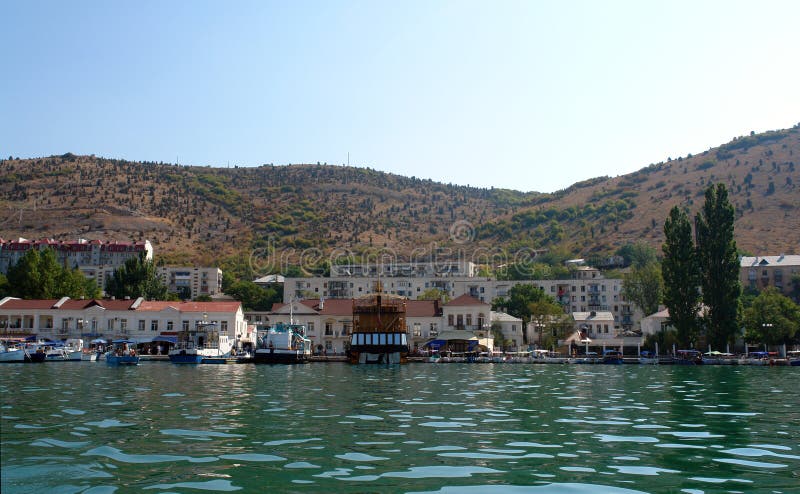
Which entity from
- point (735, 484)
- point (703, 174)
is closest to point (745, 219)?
point (703, 174)

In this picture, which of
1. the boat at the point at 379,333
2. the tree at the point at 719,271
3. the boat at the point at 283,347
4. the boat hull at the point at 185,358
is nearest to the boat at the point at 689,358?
the tree at the point at 719,271

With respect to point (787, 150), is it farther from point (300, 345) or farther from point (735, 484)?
point (735, 484)

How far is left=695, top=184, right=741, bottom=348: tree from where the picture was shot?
232 feet

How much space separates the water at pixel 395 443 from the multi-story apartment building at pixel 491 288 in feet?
325

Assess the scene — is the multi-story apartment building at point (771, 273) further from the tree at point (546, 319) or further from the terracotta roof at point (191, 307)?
the terracotta roof at point (191, 307)

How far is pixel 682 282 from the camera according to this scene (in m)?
73.9

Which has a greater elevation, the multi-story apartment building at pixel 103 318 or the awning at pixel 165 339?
the multi-story apartment building at pixel 103 318

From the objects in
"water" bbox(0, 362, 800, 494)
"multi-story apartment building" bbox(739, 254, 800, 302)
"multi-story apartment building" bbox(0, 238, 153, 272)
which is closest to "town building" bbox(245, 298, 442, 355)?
"multi-story apartment building" bbox(739, 254, 800, 302)

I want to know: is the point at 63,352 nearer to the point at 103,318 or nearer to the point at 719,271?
the point at 103,318

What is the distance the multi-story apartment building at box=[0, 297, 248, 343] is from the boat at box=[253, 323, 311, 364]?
923 centimetres

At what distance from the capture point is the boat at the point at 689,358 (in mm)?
70188

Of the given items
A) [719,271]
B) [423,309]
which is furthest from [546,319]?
[719,271]

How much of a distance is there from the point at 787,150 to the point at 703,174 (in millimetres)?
24233

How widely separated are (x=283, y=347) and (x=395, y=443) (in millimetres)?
62734
